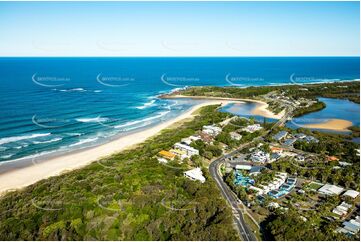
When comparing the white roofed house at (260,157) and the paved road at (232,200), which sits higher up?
the white roofed house at (260,157)

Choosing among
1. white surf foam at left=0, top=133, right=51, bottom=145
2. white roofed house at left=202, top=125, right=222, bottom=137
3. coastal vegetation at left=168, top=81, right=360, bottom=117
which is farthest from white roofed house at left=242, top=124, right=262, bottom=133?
white surf foam at left=0, top=133, right=51, bottom=145

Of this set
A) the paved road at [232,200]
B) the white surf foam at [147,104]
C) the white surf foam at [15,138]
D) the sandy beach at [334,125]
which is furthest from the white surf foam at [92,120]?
the sandy beach at [334,125]

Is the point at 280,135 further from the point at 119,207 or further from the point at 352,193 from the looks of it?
the point at 119,207

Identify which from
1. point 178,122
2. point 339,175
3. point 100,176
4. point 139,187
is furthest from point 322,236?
point 178,122

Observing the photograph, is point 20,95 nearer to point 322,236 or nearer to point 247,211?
point 247,211

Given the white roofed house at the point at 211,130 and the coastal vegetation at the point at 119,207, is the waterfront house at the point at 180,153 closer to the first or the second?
the coastal vegetation at the point at 119,207

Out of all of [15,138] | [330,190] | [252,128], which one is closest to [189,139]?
[252,128]

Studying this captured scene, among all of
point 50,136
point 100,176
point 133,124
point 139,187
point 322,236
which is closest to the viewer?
point 322,236
